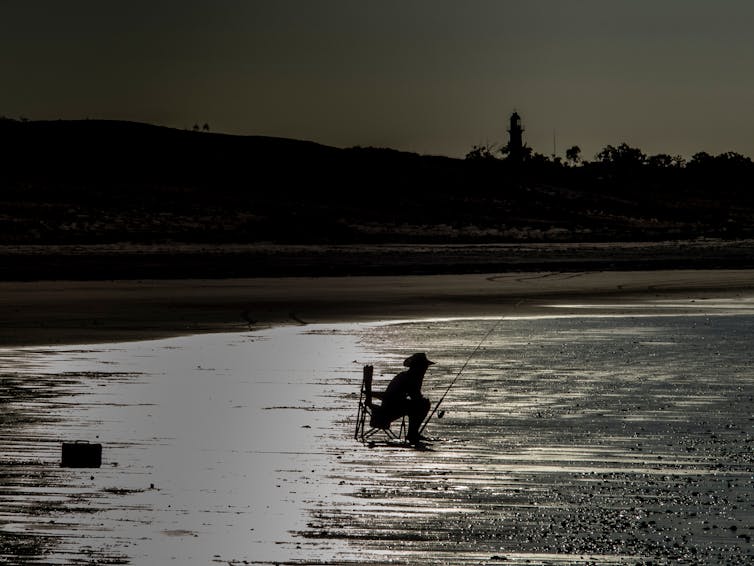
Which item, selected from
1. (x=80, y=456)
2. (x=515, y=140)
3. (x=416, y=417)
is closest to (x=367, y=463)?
(x=416, y=417)

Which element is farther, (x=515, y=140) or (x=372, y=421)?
(x=515, y=140)

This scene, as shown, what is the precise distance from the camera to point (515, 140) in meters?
183

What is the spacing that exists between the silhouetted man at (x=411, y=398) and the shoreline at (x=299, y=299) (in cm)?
1312

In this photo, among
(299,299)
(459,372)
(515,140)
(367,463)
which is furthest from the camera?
(515,140)

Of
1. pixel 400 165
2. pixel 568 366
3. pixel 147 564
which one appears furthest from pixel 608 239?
pixel 147 564

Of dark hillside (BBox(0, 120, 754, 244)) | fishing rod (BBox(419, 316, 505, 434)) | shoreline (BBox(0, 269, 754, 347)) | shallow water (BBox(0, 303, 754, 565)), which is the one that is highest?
dark hillside (BBox(0, 120, 754, 244))

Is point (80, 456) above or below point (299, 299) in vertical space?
below

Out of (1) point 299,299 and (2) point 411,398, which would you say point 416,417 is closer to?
(2) point 411,398

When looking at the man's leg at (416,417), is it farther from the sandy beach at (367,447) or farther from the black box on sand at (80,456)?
the black box on sand at (80,456)

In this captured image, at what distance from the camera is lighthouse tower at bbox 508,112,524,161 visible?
18112 centimetres

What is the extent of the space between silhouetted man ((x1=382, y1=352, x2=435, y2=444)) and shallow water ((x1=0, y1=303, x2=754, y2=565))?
457 mm

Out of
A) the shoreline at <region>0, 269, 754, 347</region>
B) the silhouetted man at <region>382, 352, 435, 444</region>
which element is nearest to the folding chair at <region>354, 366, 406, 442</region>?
the silhouetted man at <region>382, 352, 435, 444</region>

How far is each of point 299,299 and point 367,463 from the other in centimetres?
2759

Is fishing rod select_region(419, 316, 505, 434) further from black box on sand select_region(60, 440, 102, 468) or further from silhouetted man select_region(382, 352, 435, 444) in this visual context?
black box on sand select_region(60, 440, 102, 468)
